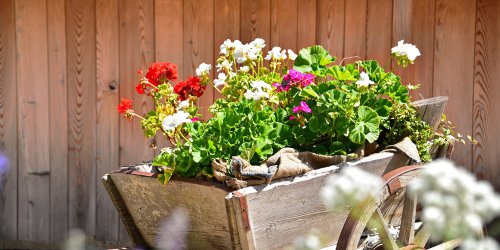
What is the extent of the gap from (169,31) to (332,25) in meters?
0.94

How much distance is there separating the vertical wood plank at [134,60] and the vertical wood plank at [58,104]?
0.36 metres

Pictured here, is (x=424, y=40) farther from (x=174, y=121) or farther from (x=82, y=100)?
(x=174, y=121)

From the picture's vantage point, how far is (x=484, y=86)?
4523 mm

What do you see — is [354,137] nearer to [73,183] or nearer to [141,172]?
[141,172]

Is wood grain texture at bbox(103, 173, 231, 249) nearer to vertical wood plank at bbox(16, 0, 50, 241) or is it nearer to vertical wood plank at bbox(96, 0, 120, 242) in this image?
vertical wood plank at bbox(96, 0, 120, 242)

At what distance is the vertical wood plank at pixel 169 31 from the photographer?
4.93m

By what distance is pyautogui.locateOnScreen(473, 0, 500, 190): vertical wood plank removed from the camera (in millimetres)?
4504

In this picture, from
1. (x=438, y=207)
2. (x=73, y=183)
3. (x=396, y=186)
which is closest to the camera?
(x=438, y=207)

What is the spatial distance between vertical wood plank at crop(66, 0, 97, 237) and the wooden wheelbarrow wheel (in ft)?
7.69

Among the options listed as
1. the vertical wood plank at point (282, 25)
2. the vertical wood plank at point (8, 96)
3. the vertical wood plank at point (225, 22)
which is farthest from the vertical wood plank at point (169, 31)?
the vertical wood plank at point (8, 96)

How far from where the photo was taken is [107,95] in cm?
504

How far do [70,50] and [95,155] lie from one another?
64 cm

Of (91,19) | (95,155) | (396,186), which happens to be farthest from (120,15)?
(396,186)

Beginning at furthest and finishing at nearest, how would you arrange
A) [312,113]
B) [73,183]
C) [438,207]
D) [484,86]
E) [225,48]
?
1. [73,183]
2. [484,86]
3. [225,48]
4. [312,113]
5. [438,207]
